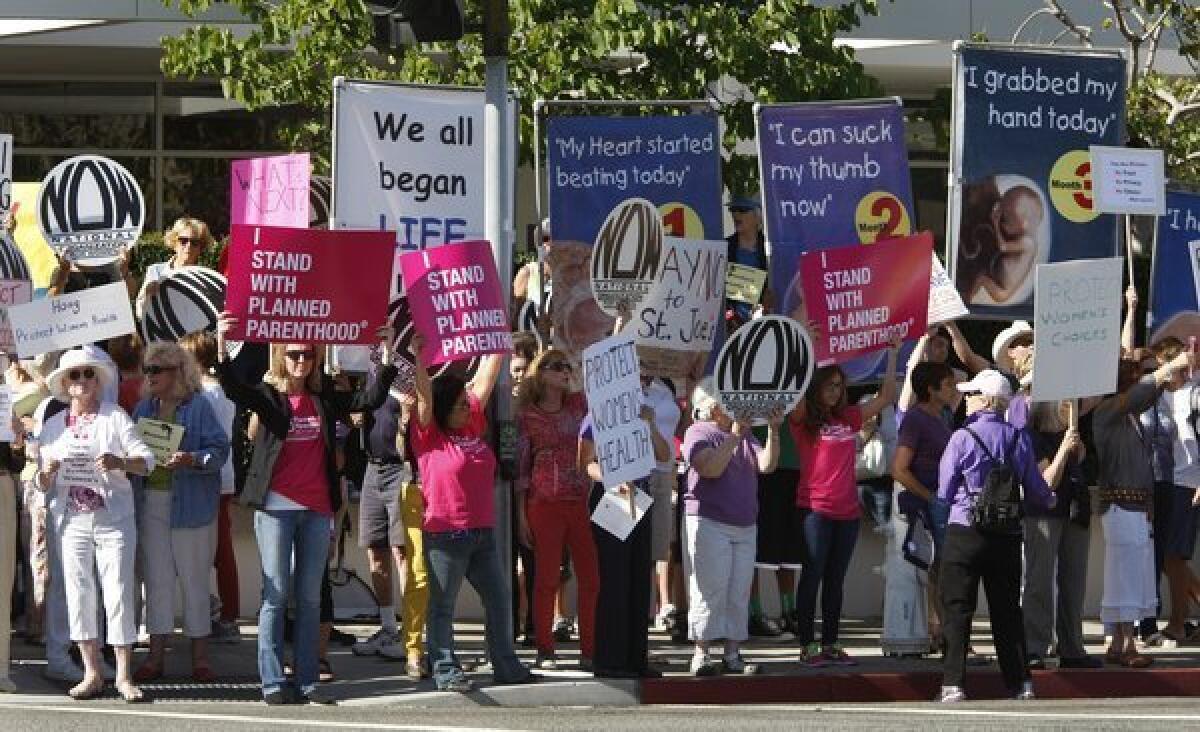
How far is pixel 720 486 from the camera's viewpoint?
52.9 ft

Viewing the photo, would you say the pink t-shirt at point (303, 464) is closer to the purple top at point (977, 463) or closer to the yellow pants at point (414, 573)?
the yellow pants at point (414, 573)

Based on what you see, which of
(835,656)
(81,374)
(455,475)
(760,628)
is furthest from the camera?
(760,628)

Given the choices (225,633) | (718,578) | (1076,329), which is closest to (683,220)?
(718,578)

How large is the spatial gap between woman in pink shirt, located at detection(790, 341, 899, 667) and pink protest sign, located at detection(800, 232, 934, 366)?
0.58 ft

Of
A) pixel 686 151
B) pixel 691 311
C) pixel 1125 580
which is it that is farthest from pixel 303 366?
pixel 1125 580

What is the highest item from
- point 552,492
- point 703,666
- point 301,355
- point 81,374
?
point 301,355

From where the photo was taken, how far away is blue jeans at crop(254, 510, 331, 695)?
14805 mm

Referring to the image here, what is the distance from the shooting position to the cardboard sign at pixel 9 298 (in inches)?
615

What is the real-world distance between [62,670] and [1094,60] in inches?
290

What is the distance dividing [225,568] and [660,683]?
2.71 meters

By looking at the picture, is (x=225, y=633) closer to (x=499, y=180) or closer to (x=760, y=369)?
(x=499, y=180)

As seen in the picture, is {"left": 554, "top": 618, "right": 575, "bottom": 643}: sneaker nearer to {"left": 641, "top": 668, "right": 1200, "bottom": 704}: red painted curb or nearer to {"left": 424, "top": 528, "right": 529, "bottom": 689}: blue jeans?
{"left": 641, "top": 668, "right": 1200, "bottom": 704}: red painted curb

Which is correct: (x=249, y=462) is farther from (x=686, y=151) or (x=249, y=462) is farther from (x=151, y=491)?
(x=686, y=151)

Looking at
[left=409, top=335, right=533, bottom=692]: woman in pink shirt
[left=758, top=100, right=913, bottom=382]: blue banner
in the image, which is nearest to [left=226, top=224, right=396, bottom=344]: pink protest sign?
[left=409, top=335, right=533, bottom=692]: woman in pink shirt
